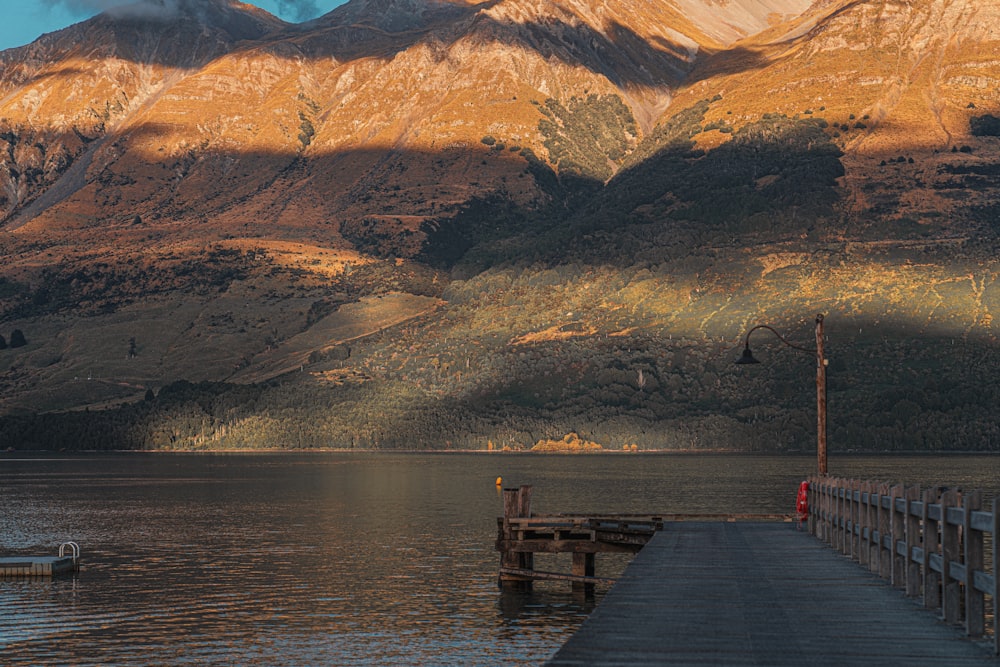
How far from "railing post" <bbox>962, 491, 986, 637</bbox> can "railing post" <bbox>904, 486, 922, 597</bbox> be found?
3.95 metres

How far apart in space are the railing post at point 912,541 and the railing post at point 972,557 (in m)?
3.95

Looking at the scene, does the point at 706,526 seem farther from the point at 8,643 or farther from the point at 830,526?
the point at 8,643

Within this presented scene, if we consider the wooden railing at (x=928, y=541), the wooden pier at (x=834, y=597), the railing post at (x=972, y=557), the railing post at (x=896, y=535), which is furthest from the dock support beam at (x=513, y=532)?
the railing post at (x=972, y=557)

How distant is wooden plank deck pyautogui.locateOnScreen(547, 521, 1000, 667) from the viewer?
21.0m

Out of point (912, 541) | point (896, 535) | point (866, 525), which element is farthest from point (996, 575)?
point (866, 525)

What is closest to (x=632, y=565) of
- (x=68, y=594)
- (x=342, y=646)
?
(x=342, y=646)

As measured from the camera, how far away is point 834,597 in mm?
27984

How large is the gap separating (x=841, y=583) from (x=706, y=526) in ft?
69.4

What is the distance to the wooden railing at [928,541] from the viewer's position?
21438 millimetres

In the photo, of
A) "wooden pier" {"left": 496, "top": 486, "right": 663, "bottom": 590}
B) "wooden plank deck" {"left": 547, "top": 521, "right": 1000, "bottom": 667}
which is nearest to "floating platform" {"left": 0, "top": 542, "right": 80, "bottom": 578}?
"wooden pier" {"left": 496, "top": 486, "right": 663, "bottom": 590}

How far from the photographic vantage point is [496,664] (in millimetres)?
42875

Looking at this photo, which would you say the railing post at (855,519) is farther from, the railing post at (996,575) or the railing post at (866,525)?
the railing post at (996,575)

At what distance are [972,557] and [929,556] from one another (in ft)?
11.5

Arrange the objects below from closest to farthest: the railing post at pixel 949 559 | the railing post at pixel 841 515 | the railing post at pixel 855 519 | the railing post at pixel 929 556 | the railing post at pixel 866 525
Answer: the railing post at pixel 949 559
the railing post at pixel 929 556
the railing post at pixel 866 525
the railing post at pixel 855 519
the railing post at pixel 841 515
